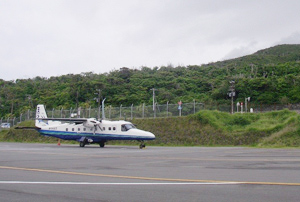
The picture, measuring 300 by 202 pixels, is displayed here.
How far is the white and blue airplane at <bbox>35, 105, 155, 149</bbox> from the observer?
2902 centimetres

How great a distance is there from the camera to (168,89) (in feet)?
255

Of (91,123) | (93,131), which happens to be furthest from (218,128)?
(91,123)

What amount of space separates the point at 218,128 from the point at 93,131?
12.5 m

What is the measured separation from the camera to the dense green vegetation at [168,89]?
63.5 metres

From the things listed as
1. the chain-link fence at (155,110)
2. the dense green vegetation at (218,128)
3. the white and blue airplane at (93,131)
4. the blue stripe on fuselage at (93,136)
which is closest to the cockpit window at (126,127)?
the white and blue airplane at (93,131)

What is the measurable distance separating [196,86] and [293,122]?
47.6 metres

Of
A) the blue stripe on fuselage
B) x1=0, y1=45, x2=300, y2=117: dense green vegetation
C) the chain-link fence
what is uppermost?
x1=0, y1=45, x2=300, y2=117: dense green vegetation

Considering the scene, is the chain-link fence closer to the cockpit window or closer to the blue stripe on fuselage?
the blue stripe on fuselage

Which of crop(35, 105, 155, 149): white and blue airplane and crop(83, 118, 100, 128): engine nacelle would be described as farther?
crop(83, 118, 100, 128): engine nacelle

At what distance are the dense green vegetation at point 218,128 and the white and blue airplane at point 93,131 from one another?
23.0 feet

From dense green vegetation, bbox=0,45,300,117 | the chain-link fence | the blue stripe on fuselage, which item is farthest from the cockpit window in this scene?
dense green vegetation, bbox=0,45,300,117

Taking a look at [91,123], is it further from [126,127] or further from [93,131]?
[126,127]

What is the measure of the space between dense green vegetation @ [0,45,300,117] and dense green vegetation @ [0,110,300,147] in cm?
2272

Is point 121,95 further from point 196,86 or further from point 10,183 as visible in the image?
point 10,183
